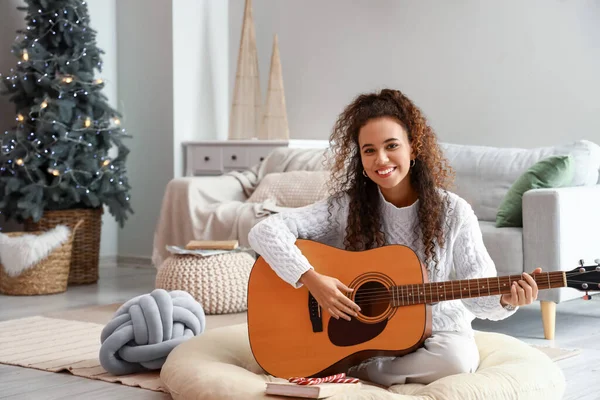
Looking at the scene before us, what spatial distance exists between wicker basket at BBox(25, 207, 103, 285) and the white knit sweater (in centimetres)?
277

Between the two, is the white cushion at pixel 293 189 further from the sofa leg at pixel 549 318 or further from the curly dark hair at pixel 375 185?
the curly dark hair at pixel 375 185

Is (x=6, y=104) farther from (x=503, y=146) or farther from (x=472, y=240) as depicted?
(x=472, y=240)

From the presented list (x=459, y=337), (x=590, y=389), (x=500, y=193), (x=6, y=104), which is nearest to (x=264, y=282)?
(x=459, y=337)

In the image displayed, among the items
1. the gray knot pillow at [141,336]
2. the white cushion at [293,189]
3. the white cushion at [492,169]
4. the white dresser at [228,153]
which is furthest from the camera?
the white dresser at [228,153]

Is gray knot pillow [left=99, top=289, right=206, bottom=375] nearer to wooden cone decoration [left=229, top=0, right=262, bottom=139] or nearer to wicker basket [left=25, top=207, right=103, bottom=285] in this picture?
wicker basket [left=25, top=207, right=103, bottom=285]

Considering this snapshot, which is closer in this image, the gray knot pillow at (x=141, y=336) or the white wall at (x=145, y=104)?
the gray knot pillow at (x=141, y=336)

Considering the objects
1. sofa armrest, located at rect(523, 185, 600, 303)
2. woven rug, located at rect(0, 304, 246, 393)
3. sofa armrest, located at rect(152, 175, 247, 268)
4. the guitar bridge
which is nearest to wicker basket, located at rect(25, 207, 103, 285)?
sofa armrest, located at rect(152, 175, 247, 268)

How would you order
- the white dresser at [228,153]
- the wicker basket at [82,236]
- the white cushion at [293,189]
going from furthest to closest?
the white dresser at [228,153]
the wicker basket at [82,236]
the white cushion at [293,189]

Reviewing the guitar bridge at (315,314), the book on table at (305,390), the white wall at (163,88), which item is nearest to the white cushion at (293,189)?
the white wall at (163,88)

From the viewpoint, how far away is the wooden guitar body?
205 cm

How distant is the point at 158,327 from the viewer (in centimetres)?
260

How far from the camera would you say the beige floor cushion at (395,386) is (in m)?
1.93

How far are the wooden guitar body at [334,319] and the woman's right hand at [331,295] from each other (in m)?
0.03

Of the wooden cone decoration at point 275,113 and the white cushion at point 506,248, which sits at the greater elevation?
the wooden cone decoration at point 275,113
